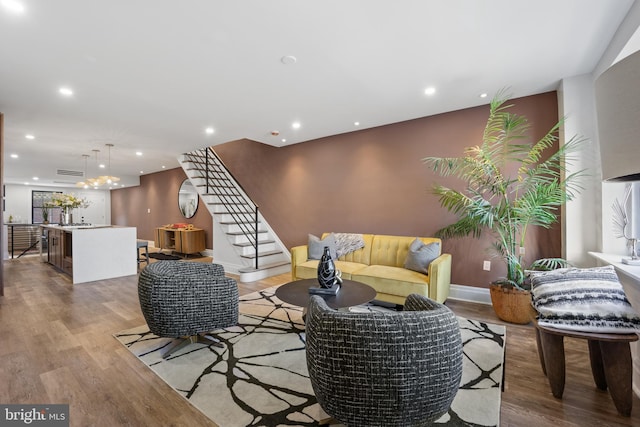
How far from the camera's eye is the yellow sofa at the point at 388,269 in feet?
10.4

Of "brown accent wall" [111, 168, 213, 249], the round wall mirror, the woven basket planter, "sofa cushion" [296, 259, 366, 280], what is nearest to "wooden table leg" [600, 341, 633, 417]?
the woven basket planter

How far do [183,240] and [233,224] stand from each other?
7.76 ft

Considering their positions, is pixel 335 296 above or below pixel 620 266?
below

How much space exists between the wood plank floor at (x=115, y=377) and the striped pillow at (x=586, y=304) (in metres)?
0.55

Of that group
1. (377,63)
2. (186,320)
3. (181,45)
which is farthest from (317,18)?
(186,320)

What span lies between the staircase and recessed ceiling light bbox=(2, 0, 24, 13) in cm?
381

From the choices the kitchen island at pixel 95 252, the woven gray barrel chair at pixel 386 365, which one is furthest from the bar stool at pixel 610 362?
the kitchen island at pixel 95 252

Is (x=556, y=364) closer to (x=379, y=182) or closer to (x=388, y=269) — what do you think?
(x=388, y=269)

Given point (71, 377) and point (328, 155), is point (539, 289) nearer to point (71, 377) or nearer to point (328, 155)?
point (71, 377)

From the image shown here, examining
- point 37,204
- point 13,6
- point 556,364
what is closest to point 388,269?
point 556,364

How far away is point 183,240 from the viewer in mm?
7496

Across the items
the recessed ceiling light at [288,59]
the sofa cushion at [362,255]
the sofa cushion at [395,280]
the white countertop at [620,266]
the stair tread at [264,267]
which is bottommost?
the stair tread at [264,267]

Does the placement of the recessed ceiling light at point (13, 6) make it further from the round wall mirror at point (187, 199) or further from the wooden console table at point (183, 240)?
the round wall mirror at point (187, 199)

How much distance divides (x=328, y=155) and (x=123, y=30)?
137 inches
